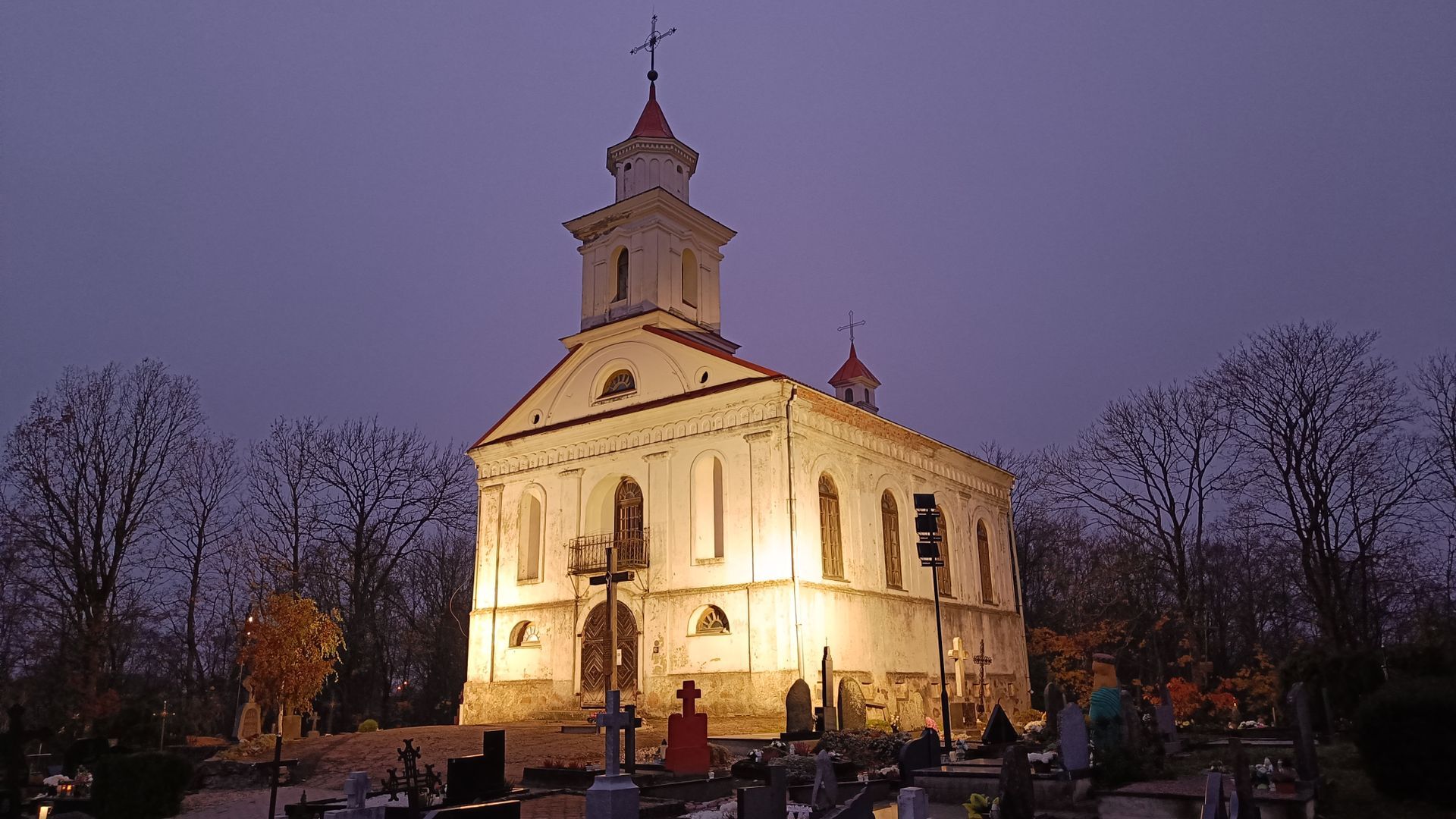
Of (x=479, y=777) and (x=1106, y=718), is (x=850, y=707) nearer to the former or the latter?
(x=1106, y=718)

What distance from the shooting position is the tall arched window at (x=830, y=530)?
82.7ft

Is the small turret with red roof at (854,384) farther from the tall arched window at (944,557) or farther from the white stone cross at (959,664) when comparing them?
the white stone cross at (959,664)

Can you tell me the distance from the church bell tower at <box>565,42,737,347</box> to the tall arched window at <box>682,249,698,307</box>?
2 cm

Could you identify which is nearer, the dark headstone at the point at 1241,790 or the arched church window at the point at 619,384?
the dark headstone at the point at 1241,790

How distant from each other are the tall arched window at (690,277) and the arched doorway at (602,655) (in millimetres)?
10478

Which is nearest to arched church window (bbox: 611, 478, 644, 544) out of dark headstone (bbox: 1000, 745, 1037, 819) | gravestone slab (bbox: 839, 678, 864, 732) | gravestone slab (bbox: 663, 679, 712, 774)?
gravestone slab (bbox: 839, 678, 864, 732)

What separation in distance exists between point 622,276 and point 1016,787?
24051mm

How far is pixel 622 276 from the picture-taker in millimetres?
31297

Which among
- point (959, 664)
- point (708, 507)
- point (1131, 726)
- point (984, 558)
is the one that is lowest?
point (1131, 726)

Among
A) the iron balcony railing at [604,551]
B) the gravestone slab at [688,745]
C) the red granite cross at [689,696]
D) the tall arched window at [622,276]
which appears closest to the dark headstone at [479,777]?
the gravestone slab at [688,745]

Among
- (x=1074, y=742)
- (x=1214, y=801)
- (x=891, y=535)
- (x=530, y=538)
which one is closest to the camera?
(x=1214, y=801)

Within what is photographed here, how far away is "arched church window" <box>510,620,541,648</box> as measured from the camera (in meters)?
27.6

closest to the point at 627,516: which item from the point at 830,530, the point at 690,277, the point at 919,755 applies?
the point at 830,530

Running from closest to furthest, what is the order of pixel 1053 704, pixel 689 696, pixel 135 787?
pixel 135 787 → pixel 1053 704 → pixel 689 696
